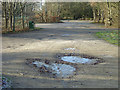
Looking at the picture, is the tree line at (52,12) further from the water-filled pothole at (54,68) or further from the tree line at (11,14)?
the water-filled pothole at (54,68)

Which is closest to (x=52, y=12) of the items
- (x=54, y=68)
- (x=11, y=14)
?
(x=11, y=14)

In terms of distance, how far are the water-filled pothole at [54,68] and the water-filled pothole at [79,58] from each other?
688 millimetres

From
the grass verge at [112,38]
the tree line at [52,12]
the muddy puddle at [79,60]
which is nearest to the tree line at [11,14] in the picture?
the tree line at [52,12]

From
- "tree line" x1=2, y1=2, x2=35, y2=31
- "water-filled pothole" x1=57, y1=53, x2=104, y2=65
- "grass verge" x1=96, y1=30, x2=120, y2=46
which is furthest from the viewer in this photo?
"tree line" x1=2, y1=2, x2=35, y2=31

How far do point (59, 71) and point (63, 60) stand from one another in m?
1.64

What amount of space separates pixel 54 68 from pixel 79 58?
1.98 metres

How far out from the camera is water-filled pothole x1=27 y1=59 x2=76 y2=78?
20.0 feet

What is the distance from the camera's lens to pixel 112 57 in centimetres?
866

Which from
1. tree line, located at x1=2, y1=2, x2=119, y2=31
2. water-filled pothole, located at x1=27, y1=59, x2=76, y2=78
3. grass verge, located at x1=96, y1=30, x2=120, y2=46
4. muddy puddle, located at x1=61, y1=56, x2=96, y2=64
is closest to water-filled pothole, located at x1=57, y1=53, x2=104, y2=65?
muddy puddle, located at x1=61, y1=56, x2=96, y2=64

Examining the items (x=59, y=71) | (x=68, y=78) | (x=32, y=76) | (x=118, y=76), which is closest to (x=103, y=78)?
(x=118, y=76)

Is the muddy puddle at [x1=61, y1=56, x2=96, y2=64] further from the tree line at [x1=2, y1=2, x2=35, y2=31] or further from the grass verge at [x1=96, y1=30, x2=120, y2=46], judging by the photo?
the tree line at [x1=2, y1=2, x2=35, y2=31]

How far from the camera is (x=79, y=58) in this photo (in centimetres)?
→ 848

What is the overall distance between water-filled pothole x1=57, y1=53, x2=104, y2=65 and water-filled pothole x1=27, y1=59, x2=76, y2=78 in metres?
0.69

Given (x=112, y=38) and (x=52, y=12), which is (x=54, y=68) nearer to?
(x=112, y=38)
